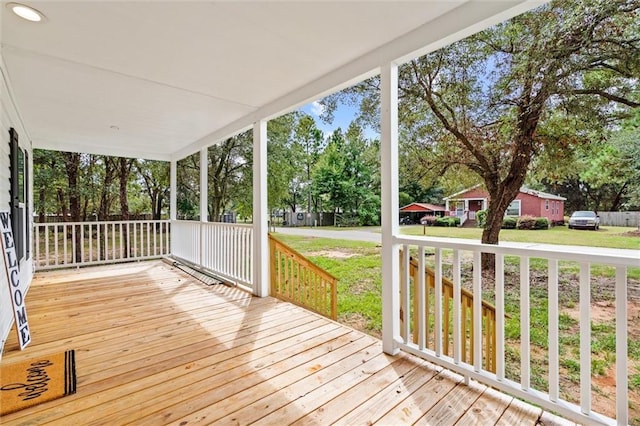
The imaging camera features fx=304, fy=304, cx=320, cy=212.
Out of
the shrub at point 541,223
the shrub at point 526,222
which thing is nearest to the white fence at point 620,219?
the shrub at point 541,223

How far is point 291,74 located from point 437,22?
1.30 metres

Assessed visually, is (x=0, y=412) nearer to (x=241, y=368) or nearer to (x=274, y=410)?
(x=241, y=368)

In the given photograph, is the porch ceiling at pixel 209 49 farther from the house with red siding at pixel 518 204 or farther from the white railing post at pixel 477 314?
the house with red siding at pixel 518 204

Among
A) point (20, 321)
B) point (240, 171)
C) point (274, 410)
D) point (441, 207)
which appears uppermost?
point (240, 171)

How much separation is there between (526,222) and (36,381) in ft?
13.2

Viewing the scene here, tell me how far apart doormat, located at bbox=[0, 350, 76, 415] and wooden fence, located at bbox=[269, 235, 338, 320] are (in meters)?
2.08

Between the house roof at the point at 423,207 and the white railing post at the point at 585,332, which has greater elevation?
the house roof at the point at 423,207

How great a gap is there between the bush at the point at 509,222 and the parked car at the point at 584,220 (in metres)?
0.67

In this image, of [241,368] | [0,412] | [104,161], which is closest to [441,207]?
[241,368]

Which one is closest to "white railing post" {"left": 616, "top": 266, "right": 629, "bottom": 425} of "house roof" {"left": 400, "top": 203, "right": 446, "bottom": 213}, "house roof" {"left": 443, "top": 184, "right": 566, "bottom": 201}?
"house roof" {"left": 443, "top": 184, "right": 566, "bottom": 201}

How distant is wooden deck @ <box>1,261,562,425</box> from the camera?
165cm

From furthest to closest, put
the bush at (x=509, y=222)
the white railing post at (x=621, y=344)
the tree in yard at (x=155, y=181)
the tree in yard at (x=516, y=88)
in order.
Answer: the tree in yard at (x=155, y=181) → the bush at (x=509, y=222) → the tree in yard at (x=516, y=88) → the white railing post at (x=621, y=344)

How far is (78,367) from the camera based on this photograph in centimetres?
216

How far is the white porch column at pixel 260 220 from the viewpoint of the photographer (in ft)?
12.6
